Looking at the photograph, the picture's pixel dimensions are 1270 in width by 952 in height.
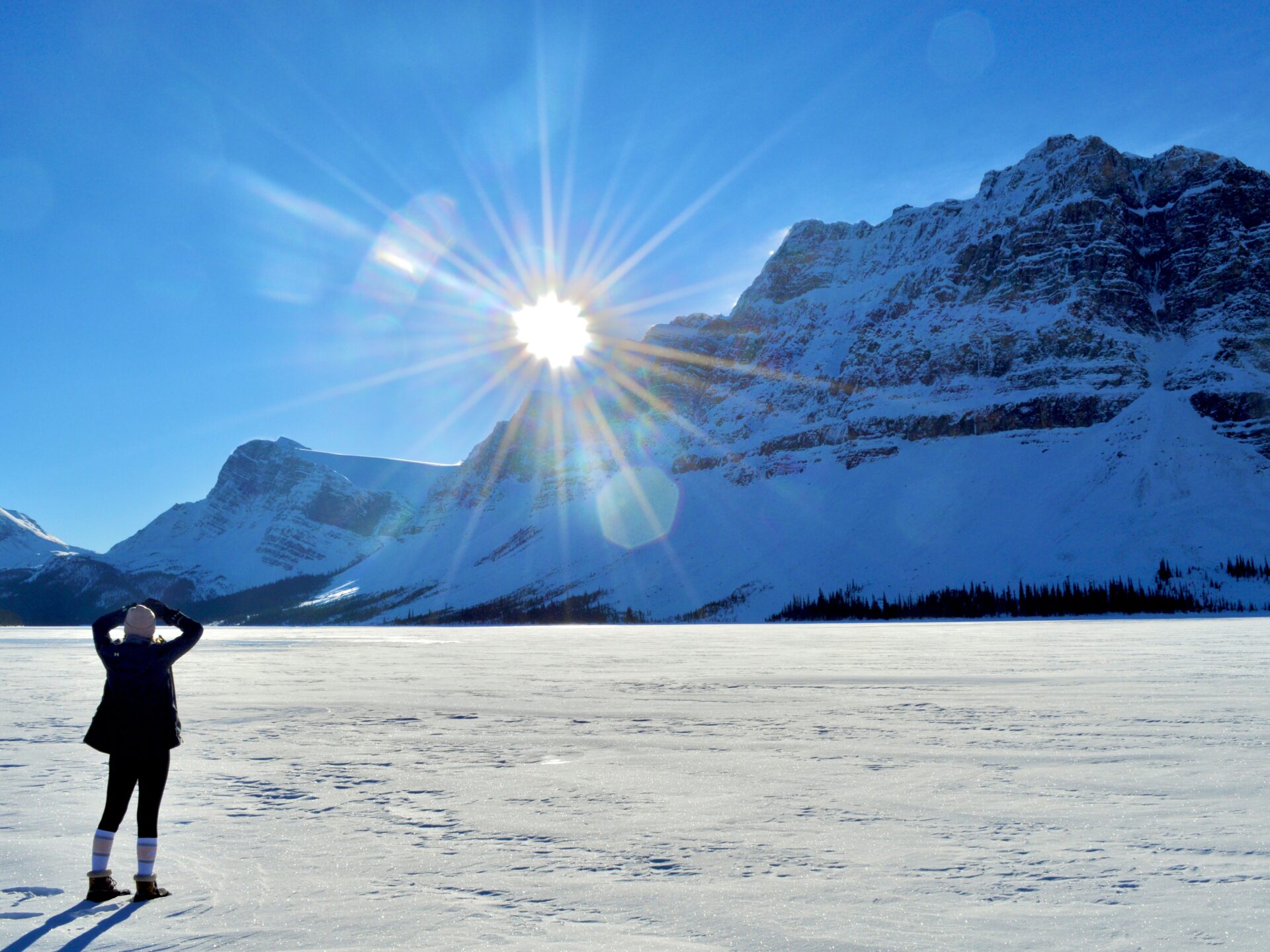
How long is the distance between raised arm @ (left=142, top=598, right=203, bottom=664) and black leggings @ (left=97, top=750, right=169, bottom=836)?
922 millimetres

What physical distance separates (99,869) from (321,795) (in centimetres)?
302

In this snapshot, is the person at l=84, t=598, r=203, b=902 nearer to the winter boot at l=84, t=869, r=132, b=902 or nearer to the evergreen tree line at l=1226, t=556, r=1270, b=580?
the winter boot at l=84, t=869, r=132, b=902

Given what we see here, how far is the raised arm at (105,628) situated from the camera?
7367 mm

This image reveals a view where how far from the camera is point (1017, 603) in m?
127

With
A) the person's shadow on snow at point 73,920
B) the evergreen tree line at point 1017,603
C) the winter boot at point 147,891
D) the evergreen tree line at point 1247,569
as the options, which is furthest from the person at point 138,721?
the evergreen tree line at point 1247,569

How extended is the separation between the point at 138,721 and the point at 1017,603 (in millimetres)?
137225

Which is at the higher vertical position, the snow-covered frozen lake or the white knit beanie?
the white knit beanie

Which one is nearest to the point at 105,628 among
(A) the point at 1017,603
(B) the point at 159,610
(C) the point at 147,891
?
(B) the point at 159,610

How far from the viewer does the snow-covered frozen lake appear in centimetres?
557

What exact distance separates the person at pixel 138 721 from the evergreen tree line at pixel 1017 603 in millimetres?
127611

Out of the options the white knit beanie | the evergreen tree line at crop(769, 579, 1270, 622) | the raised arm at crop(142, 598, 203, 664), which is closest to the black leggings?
the raised arm at crop(142, 598, 203, 664)

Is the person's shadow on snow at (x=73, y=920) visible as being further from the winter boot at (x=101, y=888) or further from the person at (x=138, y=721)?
the person at (x=138, y=721)

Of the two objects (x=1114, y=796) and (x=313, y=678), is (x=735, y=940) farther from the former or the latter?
(x=313, y=678)

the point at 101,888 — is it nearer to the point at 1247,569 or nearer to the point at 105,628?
the point at 105,628
